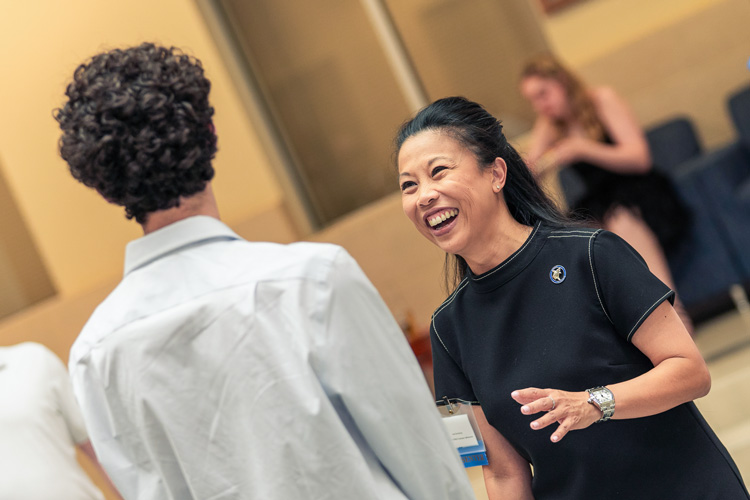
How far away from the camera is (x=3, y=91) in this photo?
5.09 m

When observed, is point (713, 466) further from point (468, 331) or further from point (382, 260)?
point (382, 260)

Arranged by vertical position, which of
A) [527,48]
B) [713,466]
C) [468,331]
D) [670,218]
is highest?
[527,48]

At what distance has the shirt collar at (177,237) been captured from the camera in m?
1.10

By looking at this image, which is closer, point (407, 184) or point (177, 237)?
point (177, 237)

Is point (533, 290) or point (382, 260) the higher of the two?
point (533, 290)

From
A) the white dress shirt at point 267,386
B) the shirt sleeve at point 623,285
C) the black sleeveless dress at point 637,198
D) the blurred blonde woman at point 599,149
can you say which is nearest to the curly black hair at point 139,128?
the white dress shirt at point 267,386

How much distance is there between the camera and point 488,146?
1349mm

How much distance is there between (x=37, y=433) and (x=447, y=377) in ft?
3.46

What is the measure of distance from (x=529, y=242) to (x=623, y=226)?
2281 mm

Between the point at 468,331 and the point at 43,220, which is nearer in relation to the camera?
the point at 468,331

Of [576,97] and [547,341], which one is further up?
[576,97]

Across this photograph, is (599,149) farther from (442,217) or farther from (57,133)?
(57,133)

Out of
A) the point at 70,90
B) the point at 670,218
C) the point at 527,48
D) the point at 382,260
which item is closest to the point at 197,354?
the point at 70,90

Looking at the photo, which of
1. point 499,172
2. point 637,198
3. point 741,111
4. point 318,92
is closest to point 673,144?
point 741,111
